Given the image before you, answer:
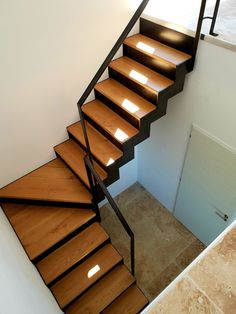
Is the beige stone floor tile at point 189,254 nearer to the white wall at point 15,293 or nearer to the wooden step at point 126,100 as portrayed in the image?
the white wall at point 15,293

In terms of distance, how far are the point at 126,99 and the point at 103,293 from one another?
2.15 meters

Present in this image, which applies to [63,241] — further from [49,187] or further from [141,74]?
[141,74]

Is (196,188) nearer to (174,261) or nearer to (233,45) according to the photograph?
(174,261)

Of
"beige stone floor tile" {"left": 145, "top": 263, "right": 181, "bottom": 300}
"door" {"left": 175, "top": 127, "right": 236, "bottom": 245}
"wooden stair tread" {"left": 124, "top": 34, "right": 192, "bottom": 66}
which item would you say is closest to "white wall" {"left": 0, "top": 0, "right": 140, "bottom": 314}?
"wooden stair tread" {"left": 124, "top": 34, "right": 192, "bottom": 66}

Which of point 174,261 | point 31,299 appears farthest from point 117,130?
point 174,261

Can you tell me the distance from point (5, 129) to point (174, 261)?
2877mm

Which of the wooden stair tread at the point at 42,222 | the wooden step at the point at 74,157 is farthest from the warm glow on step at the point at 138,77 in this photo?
the wooden stair tread at the point at 42,222

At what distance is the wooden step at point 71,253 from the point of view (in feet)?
8.39

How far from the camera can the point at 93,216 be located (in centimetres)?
281

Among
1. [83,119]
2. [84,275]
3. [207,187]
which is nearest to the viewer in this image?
[83,119]

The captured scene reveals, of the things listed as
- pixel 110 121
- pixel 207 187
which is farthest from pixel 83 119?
pixel 207 187

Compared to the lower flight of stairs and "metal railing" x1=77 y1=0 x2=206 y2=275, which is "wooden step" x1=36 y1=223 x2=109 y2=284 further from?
"metal railing" x1=77 y1=0 x2=206 y2=275

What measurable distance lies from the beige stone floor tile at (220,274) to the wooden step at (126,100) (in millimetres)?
1585

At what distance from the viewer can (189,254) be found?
361cm
